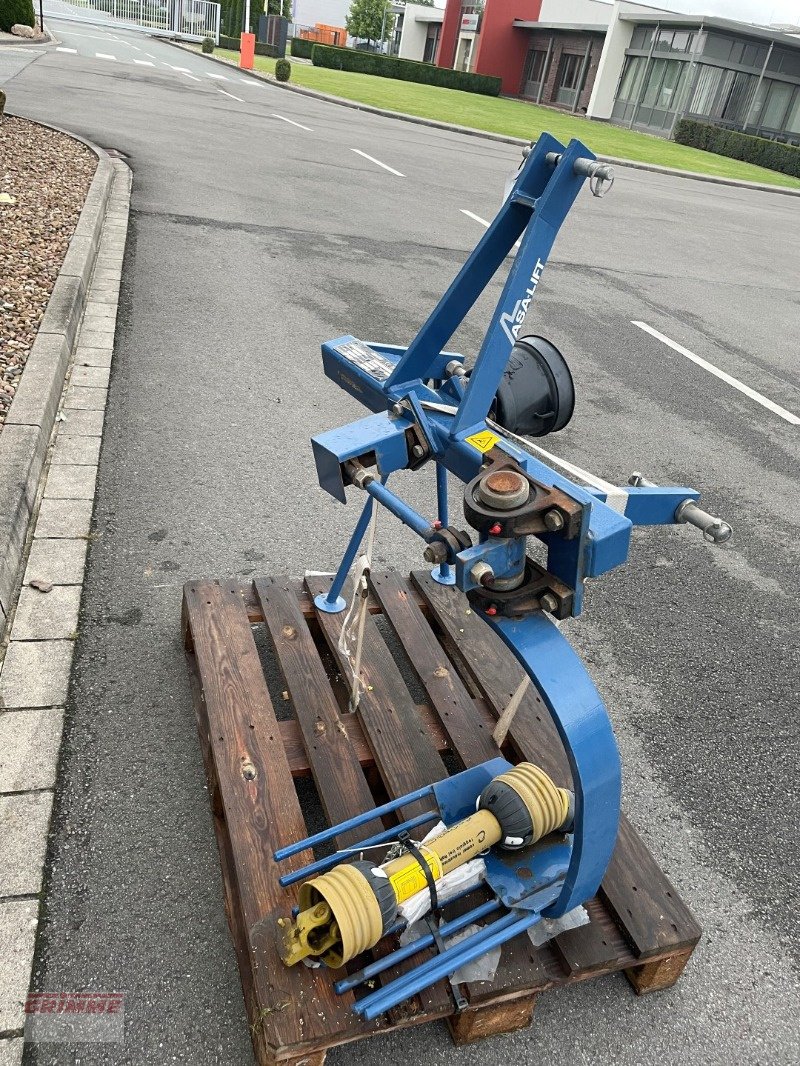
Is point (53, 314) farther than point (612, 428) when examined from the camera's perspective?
No

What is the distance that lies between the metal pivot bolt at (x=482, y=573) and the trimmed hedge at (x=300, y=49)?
49.9m

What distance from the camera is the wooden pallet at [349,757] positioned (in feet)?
6.07

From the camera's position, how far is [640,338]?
7.48m

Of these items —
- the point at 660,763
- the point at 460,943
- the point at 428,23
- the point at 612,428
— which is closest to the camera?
the point at 460,943

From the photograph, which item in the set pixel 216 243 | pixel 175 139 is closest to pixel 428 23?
pixel 175 139

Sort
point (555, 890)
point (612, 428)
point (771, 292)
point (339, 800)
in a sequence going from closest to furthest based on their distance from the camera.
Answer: point (555, 890), point (339, 800), point (612, 428), point (771, 292)

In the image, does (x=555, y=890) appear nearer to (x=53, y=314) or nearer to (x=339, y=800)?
(x=339, y=800)

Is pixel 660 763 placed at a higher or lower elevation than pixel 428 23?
lower

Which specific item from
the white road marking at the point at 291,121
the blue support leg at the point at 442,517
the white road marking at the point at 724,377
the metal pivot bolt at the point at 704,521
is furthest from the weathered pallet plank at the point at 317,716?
the white road marking at the point at 291,121

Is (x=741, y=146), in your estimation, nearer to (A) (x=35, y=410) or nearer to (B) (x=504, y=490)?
(A) (x=35, y=410)

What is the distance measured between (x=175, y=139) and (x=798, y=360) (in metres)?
9.69

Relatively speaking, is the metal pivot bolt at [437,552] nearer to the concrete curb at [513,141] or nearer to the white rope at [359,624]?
the white rope at [359,624]

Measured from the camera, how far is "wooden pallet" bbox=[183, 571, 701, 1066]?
1.85 metres

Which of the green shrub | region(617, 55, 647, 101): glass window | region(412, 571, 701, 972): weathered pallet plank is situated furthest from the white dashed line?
region(617, 55, 647, 101): glass window
